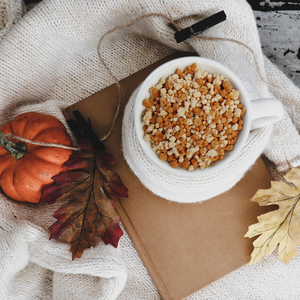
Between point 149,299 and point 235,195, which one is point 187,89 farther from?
point 149,299

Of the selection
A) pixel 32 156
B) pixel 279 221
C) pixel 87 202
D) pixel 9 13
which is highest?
pixel 9 13

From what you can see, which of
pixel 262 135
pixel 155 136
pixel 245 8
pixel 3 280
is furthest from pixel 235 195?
pixel 3 280

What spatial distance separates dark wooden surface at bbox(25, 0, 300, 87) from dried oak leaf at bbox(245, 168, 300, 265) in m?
0.33

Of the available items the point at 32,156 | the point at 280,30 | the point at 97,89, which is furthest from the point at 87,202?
the point at 280,30

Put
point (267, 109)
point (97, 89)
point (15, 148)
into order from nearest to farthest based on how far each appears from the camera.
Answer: point (267, 109) → point (15, 148) → point (97, 89)

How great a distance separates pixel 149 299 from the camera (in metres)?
0.66

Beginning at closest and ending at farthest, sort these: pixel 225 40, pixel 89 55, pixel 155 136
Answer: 1. pixel 155 136
2. pixel 225 40
3. pixel 89 55

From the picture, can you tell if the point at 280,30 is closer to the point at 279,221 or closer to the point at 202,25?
the point at 202,25

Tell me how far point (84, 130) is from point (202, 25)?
1.02 feet

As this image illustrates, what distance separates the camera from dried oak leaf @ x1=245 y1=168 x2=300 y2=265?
59 cm

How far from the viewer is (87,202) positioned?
583 mm

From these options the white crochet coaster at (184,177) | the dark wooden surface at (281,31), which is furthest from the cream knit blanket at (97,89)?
the dark wooden surface at (281,31)

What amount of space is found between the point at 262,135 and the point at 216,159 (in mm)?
127

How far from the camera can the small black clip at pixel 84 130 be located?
599mm
